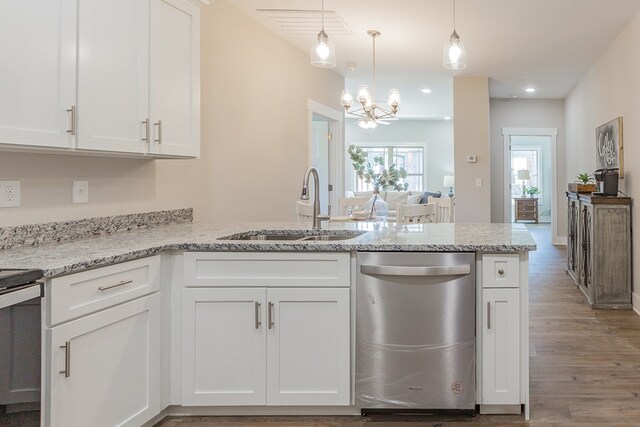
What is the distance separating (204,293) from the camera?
7.14ft

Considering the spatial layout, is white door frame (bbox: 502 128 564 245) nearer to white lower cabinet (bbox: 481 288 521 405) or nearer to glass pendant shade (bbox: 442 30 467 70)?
Answer: glass pendant shade (bbox: 442 30 467 70)

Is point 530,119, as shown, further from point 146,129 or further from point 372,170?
point 146,129

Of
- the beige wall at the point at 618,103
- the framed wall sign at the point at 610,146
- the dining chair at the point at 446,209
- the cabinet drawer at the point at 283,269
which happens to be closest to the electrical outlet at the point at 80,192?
the cabinet drawer at the point at 283,269

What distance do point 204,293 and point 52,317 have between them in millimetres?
697

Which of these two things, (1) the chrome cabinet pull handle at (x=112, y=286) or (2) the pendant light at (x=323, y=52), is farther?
(2) the pendant light at (x=323, y=52)

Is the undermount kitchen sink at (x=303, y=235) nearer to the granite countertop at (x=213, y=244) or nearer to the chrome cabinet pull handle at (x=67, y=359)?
the granite countertop at (x=213, y=244)

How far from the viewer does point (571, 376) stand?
2756mm

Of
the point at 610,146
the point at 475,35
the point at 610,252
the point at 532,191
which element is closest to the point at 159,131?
the point at 475,35

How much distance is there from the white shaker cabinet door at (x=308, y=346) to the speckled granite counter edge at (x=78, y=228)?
3.25ft

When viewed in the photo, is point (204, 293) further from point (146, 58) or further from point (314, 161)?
point (314, 161)

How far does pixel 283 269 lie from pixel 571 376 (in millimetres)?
1813

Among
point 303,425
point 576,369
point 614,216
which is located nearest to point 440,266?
point 303,425

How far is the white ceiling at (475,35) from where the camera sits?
397 centimetres

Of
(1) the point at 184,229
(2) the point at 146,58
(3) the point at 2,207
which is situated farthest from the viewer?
(1) the point at 184,229
